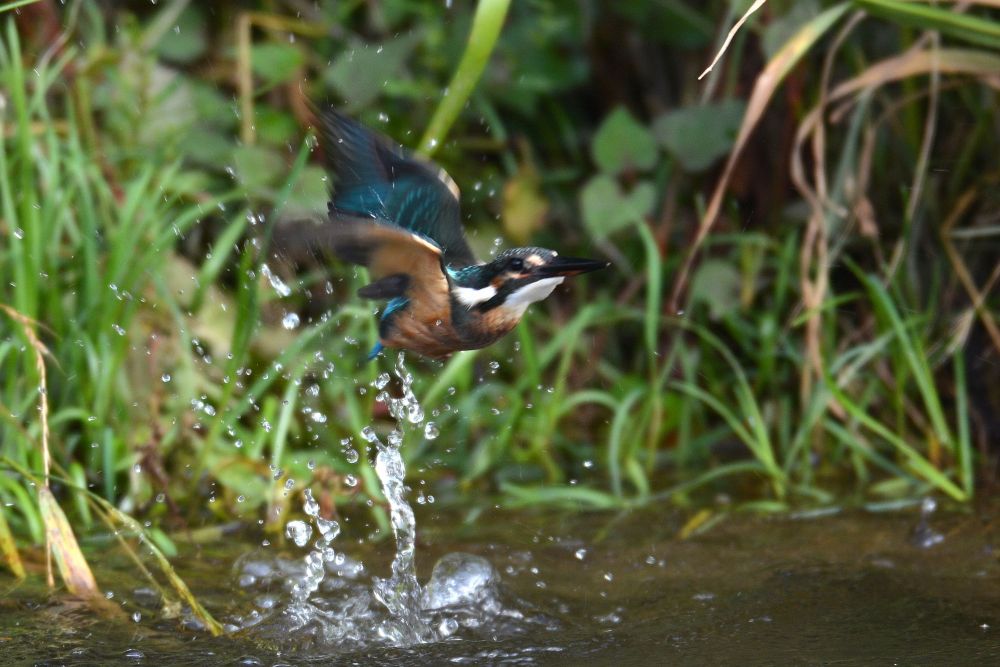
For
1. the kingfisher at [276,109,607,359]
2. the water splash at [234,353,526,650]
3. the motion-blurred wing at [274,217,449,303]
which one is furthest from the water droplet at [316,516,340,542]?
the motion-blurred wing at [274,217,449,303]

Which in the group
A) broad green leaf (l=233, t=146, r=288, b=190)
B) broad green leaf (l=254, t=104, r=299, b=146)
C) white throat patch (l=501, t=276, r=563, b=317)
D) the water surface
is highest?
broad green leaf (l=254, t=104, r=299, b=146)

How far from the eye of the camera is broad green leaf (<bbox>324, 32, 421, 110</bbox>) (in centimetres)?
336

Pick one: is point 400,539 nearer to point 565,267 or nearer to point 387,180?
point 387,180

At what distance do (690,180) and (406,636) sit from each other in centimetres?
190

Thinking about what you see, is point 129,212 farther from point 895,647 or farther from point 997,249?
point 997,249

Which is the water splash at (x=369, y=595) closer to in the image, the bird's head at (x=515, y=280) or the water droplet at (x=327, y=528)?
the water droplet at (x=327, y=528)

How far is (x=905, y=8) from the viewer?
8.45ft

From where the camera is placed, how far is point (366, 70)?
341cm

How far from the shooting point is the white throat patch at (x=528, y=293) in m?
1.92

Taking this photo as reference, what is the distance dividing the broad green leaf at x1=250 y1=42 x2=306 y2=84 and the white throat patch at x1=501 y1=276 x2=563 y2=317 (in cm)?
182

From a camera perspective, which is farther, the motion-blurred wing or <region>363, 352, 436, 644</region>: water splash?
<region>363, 352, 436, 644</region>: water splash

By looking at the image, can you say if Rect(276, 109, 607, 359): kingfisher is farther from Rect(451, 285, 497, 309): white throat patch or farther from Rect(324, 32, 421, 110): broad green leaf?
Rect(324, 32, 421, 110): broad green leaf

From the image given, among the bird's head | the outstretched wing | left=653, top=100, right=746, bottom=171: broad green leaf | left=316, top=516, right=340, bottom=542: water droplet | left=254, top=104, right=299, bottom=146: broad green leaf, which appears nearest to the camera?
the bird's head

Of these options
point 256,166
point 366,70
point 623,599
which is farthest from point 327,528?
point 366,70
